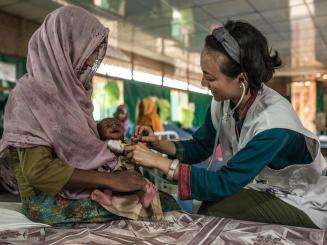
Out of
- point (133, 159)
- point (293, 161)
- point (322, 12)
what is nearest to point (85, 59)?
point (133, 159)

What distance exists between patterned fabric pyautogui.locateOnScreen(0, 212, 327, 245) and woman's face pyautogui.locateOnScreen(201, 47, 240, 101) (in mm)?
574

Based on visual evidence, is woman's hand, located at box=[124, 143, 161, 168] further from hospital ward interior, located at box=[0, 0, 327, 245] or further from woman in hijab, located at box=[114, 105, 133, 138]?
woman in hijab, located at box=[114, 105, 133, 138]

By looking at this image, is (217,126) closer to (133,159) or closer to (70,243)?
(133,159)

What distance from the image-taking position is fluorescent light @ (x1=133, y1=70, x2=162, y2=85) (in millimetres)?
8703

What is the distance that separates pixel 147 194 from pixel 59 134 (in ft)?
1.27

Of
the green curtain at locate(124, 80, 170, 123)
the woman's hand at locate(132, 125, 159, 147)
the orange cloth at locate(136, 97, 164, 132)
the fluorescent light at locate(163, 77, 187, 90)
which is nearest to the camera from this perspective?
the woman's hand at locate(132, 125, 159, 147)

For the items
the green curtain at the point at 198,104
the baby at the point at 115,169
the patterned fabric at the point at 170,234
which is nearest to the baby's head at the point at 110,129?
the baby at the point at 115,169

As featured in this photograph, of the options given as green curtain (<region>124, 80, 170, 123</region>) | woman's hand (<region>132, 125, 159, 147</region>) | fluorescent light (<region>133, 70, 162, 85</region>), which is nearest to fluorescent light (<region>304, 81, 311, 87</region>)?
fluorescent light (<region>133, 70, 162, 85</region>)

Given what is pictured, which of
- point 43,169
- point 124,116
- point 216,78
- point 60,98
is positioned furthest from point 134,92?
point 43,169

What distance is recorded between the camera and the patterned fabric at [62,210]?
1.24 m

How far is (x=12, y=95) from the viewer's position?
120 cm

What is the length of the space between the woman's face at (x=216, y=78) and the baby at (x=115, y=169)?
0.45 meters

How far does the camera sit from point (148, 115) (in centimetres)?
689

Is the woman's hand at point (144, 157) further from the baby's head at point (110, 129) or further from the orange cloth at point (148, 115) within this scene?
the orange cloth at point (148, 115)
